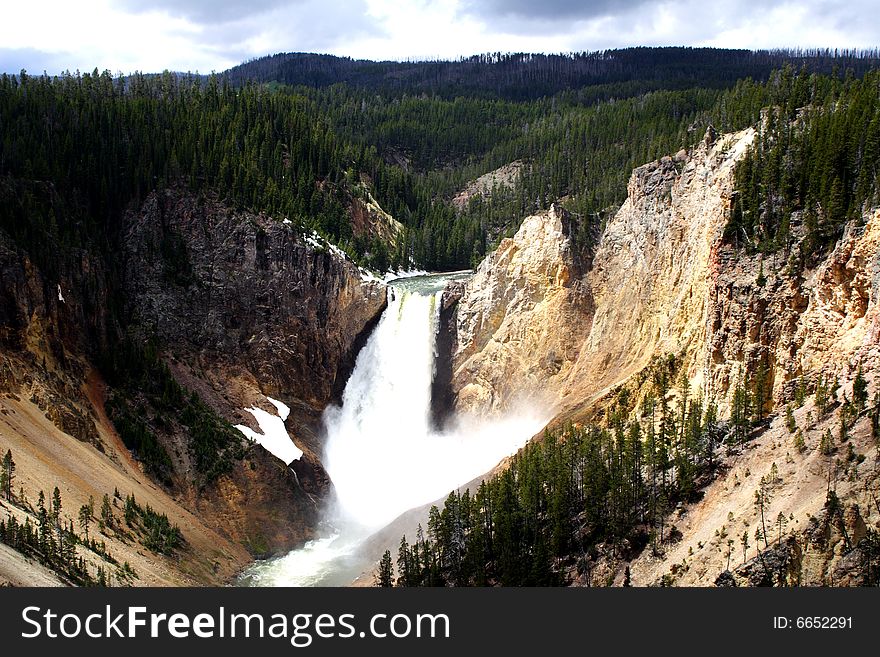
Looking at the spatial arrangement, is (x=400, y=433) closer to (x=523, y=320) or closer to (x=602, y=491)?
(x=523, y=320)

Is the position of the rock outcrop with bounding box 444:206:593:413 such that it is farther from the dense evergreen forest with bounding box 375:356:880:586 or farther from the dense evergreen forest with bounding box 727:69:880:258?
the dense evergreen forest with bounding box 727:69:880:258

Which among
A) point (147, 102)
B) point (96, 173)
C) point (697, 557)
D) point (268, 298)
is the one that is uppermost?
point (147, 102)

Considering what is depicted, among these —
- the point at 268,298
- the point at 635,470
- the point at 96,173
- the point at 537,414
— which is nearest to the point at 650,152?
the point at 537,414

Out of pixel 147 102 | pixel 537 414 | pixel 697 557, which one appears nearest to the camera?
pixel 697 557

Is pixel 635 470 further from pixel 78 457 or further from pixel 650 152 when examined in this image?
pixel 650 152

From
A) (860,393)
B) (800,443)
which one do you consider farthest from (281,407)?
(860,393)

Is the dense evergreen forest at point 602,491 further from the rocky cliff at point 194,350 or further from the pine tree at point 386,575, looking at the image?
the rocky cliff at point 194,350

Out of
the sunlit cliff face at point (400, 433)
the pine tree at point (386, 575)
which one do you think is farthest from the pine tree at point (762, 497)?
the sunlit cliff face at point (400, 433)
